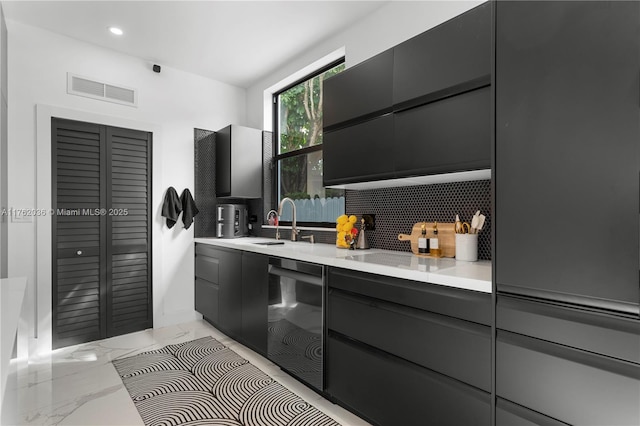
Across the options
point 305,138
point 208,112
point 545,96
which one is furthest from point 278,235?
point 545,96

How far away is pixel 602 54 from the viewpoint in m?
0.93

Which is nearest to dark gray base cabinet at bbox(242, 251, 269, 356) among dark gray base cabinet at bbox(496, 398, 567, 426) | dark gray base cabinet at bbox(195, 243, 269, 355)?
dark gray base cabinet at bbox(195, 243, 269, 355)

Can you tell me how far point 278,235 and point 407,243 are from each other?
60.5 inches

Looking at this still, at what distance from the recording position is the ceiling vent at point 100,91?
114 inches

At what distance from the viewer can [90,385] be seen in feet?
7.25

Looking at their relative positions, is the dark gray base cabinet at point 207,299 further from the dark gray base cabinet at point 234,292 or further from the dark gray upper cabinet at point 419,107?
the dark gray upper cabinet at point 419,107

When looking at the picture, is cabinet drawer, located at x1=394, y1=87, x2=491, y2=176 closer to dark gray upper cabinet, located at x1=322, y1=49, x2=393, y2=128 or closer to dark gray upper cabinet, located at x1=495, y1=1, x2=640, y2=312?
dark gray upper cabinet, located at x1=322, y1=49, x2=393, y2=128

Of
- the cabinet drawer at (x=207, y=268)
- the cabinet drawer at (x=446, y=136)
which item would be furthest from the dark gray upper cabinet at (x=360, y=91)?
the cabinet drawer at (x=207, y=268)

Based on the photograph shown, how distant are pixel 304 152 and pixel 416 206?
1549 millimetres

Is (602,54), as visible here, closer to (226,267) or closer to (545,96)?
(545,96)

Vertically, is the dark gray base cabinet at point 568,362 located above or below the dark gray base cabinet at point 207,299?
above

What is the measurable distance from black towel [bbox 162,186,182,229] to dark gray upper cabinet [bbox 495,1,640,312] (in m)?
3.19

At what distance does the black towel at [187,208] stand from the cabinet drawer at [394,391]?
7.62ft

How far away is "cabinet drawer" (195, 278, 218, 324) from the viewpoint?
10.5 ft
